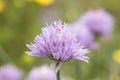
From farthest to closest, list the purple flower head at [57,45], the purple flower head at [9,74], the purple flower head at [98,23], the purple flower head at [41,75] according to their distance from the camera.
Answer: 1. the purple flower head at [98,23]
2. the purple flower head at [9,74]
3. the purple flower head at [41,75]
4. the purple flower head at [57,45]

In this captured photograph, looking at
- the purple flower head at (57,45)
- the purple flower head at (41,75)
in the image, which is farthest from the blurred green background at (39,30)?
the purple flower head at (57,45)

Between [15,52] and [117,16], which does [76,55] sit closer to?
[15,52]

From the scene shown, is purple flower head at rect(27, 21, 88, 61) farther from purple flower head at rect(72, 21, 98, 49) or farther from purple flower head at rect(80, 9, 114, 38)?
purple flower head at rect(80, 9, 114, 38)

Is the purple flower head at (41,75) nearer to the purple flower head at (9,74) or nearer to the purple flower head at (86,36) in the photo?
the purple flower head at (9,74)

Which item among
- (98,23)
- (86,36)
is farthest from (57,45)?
(98,23)

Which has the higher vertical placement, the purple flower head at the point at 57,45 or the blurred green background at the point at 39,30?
the blurred green background at the point at 39,30

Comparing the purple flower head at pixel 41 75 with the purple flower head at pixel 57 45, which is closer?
the purple flower head at pixel 57 45

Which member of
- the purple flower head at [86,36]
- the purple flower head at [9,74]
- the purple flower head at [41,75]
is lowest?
the purple flower head at [41,75]
